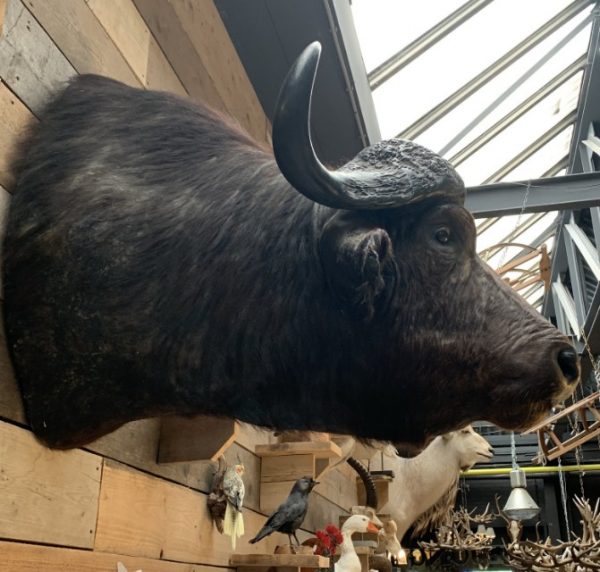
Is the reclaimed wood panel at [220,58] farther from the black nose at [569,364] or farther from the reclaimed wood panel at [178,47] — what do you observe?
the black nose at [569,364]

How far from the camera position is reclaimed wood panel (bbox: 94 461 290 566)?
147 cm

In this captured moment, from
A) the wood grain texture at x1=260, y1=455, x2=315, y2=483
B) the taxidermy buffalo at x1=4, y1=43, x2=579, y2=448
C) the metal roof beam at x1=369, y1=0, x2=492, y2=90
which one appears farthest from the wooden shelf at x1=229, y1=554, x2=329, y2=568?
the metal roof beam at x1=369, y1=0, x2=492, y2=90

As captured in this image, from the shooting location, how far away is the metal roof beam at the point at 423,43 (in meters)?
3.68

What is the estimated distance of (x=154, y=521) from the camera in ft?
5.48

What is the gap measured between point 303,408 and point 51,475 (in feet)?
1.51

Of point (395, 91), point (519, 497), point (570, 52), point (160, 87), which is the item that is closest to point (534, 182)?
point (395, 91)

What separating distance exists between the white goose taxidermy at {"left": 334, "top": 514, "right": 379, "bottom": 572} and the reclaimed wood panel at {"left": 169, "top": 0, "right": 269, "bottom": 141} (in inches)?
73.5

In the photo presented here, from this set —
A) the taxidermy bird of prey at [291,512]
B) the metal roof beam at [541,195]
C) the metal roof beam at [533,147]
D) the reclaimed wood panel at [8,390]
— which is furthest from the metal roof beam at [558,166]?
the reclaimed wood panel at [8,390]

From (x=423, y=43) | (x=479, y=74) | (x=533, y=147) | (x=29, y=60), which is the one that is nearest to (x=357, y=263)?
(x=29, y=60)

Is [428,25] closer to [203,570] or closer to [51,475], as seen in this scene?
[203,570]

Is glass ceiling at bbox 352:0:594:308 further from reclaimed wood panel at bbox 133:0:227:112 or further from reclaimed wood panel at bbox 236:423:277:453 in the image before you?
reclaimed wood panel at bbox 236:423:277:453

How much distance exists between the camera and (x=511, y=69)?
4.94 metres

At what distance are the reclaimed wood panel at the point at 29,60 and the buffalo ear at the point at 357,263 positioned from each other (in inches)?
23.4

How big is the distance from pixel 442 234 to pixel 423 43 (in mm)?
2911
